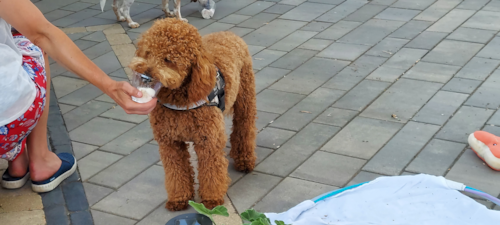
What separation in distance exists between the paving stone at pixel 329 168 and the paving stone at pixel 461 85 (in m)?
1.47

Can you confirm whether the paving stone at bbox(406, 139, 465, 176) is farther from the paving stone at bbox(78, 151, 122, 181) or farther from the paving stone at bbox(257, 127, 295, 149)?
the paving stone at bbox(78, 151, 122, 181)

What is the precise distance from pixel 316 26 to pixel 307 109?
7.21 feet

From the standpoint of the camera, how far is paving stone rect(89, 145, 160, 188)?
3.45 metres

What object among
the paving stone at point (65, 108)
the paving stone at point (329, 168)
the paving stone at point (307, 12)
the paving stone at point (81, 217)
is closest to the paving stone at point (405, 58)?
the paving stone at point (307, 12)

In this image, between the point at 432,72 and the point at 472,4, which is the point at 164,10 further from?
the point at 472,4

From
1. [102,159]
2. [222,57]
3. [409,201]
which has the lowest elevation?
[102,159]

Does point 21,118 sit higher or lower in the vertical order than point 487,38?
higher

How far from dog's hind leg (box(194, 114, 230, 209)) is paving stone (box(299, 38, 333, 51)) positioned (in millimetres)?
2868

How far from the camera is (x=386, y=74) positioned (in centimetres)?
486

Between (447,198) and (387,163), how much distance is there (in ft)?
2.17

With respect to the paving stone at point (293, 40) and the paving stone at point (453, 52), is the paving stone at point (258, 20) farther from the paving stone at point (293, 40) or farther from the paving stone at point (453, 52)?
the paving stone at point (453, 52)

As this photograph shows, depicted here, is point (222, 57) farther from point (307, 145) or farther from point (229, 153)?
point (307, 145)

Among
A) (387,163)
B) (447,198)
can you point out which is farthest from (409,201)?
(387,163)

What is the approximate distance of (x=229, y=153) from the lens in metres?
3.61
